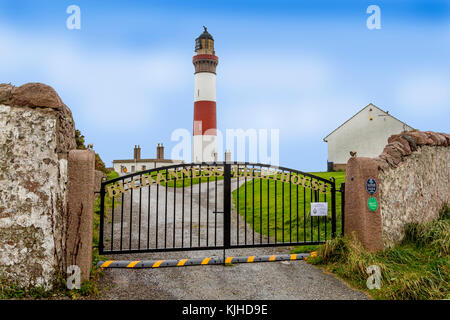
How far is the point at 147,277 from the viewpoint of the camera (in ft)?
20.1

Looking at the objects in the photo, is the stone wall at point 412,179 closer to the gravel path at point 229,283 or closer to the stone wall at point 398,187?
the stone wall at point 398,187

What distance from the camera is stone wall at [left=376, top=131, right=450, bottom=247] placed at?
7.65 m

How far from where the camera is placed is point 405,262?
267 inches

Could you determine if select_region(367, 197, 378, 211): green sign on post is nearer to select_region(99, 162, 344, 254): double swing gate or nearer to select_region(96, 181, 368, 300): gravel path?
select_region(99, 162, 344, 254): double swing gate

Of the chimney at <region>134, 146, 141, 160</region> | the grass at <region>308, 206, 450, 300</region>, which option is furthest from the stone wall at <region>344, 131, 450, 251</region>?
the chimney at <region>134, 146, 141, 160</region>

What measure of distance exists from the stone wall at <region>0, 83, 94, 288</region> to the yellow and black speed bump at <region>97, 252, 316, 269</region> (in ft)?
4.18

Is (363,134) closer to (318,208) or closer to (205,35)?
(205,35)

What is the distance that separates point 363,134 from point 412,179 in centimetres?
2484

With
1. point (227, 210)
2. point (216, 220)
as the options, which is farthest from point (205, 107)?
point (227, 210)

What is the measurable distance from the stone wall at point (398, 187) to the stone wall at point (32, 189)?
17.9 feet

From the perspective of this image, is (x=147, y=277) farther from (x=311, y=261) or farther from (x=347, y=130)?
(x=347, y=130)

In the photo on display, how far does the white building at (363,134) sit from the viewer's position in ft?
101

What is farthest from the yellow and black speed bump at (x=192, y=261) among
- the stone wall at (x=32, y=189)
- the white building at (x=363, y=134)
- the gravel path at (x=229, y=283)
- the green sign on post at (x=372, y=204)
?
the white building at (x=363, y=134)

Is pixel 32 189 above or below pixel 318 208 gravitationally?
above
